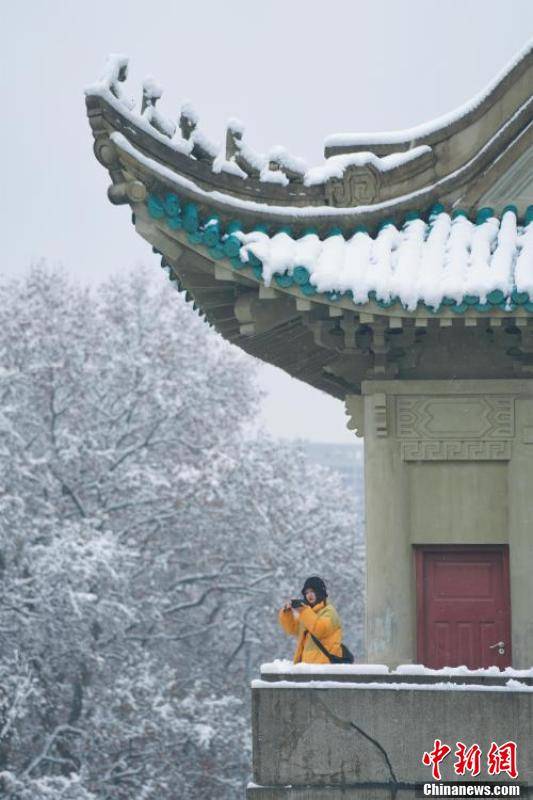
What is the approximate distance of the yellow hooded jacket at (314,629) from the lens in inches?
539

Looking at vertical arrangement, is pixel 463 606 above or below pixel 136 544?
below

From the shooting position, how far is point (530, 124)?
14.3m

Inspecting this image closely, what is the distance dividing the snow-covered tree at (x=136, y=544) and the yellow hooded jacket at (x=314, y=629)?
60.2ft

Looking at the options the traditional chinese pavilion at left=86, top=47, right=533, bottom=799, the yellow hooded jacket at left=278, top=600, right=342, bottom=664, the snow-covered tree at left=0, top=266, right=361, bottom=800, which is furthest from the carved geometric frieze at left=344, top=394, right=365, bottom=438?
the snow-covered tree at left=0, top=266, right=361, bottom=800

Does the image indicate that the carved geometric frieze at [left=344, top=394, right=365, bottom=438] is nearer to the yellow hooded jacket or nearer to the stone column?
the stone column

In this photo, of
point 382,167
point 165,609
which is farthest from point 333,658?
point 165,609

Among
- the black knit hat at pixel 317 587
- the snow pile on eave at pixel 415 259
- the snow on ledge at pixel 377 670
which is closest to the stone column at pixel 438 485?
the black knit hat at pixel 317 587

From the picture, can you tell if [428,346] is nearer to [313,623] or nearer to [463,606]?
[463,606]

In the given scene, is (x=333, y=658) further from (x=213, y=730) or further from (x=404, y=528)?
(x=213, y=730)

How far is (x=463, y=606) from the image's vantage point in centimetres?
1458

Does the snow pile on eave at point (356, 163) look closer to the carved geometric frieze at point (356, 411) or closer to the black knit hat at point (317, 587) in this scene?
the carved geometric frieze at point (356, 411)

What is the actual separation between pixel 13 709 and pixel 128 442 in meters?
9.99

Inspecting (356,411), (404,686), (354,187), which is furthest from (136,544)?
(404,686)

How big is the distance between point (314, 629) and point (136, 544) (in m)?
24.7
